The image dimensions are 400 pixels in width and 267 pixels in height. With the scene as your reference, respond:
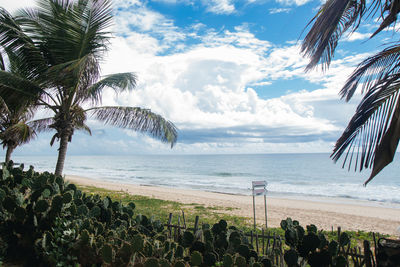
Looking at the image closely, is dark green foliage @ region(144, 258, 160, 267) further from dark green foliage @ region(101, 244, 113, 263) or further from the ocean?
the ocean

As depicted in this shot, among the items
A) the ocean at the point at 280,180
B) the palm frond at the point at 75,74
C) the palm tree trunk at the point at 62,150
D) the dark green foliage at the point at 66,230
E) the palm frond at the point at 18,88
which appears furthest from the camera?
the ocean at the point at 280,180

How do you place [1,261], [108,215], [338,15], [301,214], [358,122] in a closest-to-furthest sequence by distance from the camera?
[338,15] < [358,122] < [1,261] < [108,215] < [301,214]

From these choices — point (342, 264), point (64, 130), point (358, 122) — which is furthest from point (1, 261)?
point (64, 130)

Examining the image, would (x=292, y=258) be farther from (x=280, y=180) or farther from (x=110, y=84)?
(x=280, y=180)

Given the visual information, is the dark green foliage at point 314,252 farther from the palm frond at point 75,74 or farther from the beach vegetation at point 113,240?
the palm frond at point 75,74

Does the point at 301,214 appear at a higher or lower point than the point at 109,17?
lower

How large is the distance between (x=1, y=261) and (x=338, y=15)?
16.3 feet

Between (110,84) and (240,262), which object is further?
(110,84)

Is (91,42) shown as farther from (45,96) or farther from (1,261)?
(1,261)

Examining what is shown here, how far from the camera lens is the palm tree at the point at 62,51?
8.48 meters

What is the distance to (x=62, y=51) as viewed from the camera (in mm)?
8688

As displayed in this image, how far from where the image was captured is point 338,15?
3178 mm

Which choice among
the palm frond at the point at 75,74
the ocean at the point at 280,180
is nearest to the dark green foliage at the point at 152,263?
the palm frond at the point at 75,74

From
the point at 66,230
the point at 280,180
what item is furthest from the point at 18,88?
the point at 280,180
